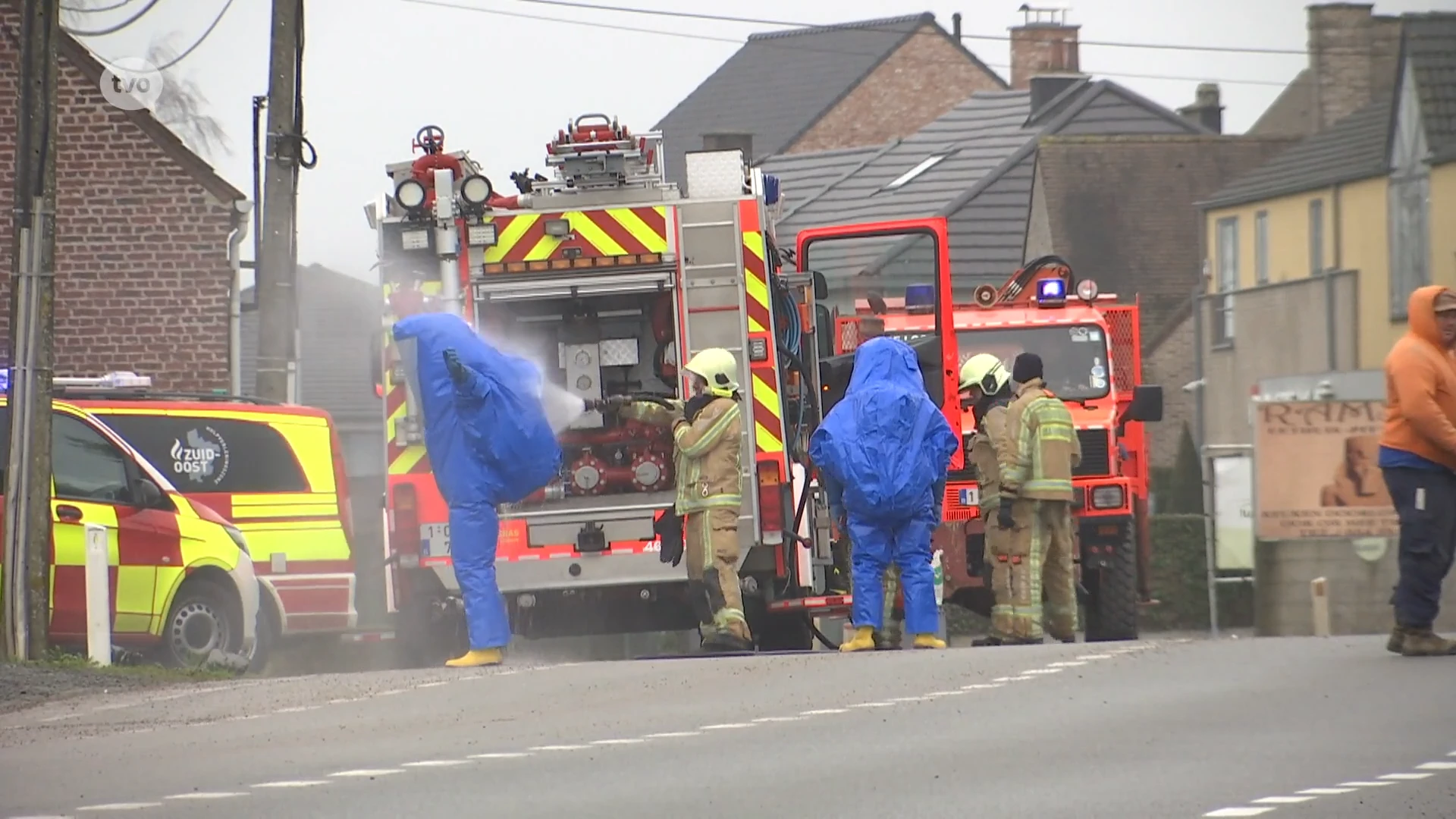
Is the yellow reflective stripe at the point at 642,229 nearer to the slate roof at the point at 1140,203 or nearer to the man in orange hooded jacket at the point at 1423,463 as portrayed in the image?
the man in orange hooded jacket at the point at 1423,463

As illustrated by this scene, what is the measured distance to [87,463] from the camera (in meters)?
15.1

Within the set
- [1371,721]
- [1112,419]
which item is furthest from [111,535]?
[1371,721]

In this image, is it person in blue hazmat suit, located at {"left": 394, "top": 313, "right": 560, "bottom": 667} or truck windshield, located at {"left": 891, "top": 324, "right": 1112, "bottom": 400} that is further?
truck windshield, located at {"left": 891, "top": 324, "right": 1112, "bottom": 400}

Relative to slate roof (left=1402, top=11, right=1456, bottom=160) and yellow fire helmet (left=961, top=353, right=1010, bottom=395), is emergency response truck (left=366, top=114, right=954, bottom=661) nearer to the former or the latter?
yellow fire helmet (left=961, top=353, right=1010, bottom=395)

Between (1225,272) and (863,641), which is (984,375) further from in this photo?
(1225,272)

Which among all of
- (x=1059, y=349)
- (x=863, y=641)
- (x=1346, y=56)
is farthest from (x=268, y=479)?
(x=1346, y=56)

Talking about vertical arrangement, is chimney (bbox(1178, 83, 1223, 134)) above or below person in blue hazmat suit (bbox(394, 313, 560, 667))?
above

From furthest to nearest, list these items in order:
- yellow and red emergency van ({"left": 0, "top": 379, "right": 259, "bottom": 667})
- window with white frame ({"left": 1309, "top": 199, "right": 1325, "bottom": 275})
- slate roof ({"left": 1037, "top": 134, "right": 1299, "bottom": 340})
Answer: slate roof ({"left": 1037, "top": 134, "right": 1299, "bottom": 340}) < window with white frame ({"left": 1309, "top": 199, "right": 1325, "bottom": 275}) < yellow and red emergency van ({"left": 0, "top": 379, "right": 259, "bottom": 667})

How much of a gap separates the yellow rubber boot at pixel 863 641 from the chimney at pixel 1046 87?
1561 inches

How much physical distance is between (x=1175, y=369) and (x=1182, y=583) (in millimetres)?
19453

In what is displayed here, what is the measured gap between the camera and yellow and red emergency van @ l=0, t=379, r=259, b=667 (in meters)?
14.8

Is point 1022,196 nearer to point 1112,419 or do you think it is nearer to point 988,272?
point 988,272

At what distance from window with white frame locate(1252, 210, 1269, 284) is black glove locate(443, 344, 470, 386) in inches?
1087

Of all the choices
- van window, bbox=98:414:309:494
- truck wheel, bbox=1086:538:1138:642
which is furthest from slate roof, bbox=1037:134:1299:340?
van window, bbox=98:414:309:494
